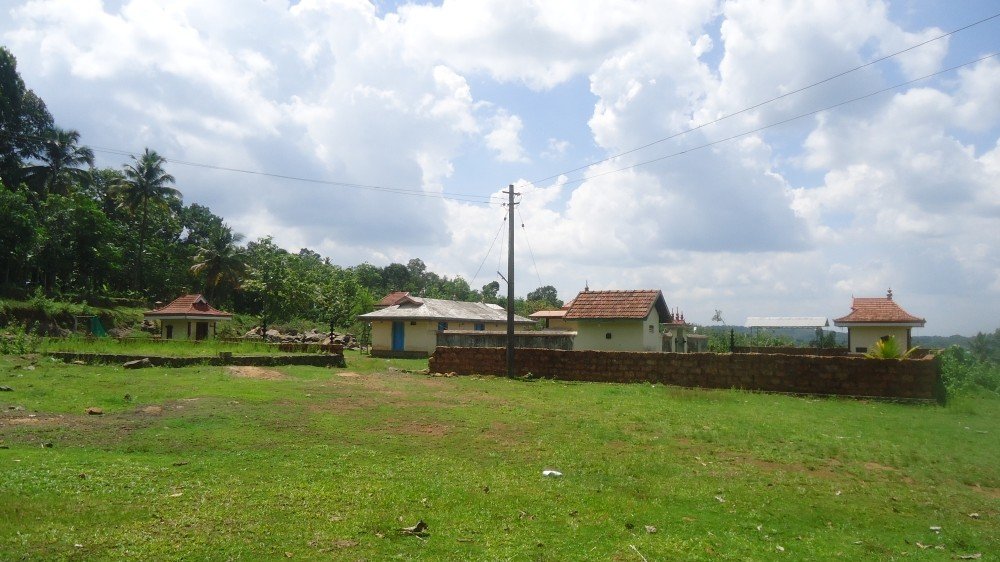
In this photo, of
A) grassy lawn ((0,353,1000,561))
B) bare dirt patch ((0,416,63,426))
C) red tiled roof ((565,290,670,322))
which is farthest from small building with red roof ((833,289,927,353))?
bare dirt patch ((0,416,63,426))

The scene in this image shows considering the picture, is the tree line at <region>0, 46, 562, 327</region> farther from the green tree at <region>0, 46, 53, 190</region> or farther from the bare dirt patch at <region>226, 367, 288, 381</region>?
the bare dirt patch at <region>226, 367, 288, 381</region>

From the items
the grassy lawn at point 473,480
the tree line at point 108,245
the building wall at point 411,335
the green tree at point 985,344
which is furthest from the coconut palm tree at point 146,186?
the green tree at point 985,344

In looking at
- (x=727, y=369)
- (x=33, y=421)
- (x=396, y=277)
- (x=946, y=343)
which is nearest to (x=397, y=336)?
(x=727, y=369)

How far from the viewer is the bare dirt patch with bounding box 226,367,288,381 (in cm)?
1939

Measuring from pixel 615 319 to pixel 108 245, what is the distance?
36.3m

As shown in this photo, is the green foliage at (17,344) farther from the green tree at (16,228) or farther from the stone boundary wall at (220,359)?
the green tree at (16,228)

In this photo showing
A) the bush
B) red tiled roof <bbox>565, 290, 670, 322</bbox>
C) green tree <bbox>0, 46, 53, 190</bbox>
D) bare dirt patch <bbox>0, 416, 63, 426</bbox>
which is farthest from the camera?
green tree <bbox>0, 46, 53, 190</bbox>

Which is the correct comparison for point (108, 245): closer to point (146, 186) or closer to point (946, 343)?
point (146, 186)

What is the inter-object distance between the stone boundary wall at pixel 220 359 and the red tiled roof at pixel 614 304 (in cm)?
999

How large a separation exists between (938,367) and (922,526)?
1294cm

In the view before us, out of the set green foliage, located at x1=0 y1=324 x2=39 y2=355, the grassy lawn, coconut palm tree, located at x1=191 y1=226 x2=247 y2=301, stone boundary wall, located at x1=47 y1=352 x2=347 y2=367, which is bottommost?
the grassy lawn

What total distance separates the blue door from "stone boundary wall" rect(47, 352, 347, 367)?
11.7m

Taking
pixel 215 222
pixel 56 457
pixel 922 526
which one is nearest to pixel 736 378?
pixel 922 526

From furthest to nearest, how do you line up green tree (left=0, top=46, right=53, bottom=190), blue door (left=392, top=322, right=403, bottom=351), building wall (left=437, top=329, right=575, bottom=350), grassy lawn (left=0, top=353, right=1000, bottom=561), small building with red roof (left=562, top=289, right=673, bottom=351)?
green tree (left=0, top=46, right=53, bottom=190)
blue door (left=392, top=322, right=403, bottom=351)
building wall (left=437, top=329, right=575, bottom=350)
small building with red roof (left=562, top=289, right=673, bottom=351)
grassy lawn (left=0, top=353, right=1000, bottom=561)
